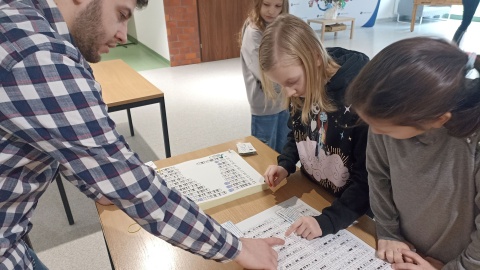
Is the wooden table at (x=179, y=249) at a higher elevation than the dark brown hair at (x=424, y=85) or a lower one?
lower

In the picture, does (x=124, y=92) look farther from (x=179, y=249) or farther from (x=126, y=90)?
(x=179, y=249)

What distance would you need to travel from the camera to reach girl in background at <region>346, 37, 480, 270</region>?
0.57 meters

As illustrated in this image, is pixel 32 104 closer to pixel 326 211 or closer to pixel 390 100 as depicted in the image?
pixel 390 100

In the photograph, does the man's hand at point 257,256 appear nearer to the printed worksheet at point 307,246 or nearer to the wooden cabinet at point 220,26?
the printed worksheet at point 307,246

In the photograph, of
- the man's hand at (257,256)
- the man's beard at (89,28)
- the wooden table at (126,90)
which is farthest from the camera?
the wooden table at (126,90)

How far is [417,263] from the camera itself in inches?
28.9

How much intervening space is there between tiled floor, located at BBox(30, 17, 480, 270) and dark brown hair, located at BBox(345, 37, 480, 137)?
0.07 metres

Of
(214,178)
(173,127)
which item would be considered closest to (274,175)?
(214,178)

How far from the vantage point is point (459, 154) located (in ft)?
2.15

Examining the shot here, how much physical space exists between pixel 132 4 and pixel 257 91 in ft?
3.99

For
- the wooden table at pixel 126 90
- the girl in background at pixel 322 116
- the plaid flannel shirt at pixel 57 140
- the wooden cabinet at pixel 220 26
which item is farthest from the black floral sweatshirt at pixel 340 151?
the wooden cabinet at pixel 220 26

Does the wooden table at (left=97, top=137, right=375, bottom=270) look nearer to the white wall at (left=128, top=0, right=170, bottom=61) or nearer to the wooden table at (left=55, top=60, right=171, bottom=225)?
the wooden table at (left=55, top=60, right=171, bottom=225)

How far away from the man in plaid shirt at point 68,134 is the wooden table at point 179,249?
0.51 ft

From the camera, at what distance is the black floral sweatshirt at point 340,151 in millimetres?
873
